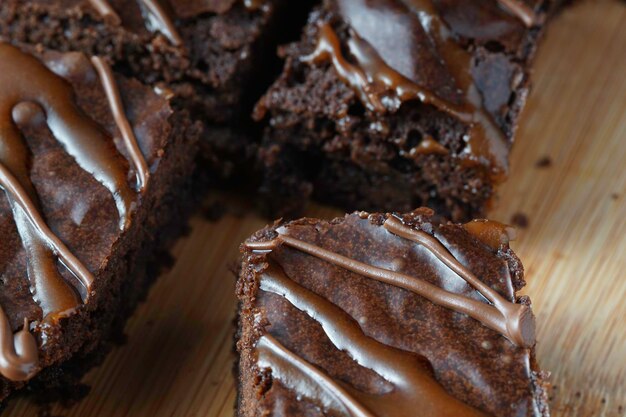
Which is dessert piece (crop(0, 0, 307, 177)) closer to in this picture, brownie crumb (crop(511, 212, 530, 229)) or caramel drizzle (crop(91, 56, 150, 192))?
caramel drizzle (crop(91, 56, 150, 192))

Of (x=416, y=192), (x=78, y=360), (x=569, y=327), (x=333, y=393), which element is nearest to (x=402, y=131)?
(x=416, y=192)

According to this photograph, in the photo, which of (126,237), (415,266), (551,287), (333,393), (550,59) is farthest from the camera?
(550,59)

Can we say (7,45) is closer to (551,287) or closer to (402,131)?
(402,131)

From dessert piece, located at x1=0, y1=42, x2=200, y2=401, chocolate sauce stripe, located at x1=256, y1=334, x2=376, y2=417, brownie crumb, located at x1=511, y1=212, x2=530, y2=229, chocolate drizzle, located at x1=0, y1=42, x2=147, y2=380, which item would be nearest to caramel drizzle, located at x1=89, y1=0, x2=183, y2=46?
dessert piece, located at x1=0, y1=42, x2=200, y2=401

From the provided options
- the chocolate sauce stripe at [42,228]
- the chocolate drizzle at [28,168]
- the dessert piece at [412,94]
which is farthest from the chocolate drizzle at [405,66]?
the chocolate sauce stripe at [42,228]

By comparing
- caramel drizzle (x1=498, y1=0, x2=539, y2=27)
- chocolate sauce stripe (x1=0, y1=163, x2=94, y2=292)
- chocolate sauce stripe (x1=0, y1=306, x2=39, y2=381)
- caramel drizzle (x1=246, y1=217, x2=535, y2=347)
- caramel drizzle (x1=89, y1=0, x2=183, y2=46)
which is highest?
caramel drizzle (x1=498, y1=0, x2=539, y2=27)

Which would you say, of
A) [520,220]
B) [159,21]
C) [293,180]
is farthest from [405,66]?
[159,21]
